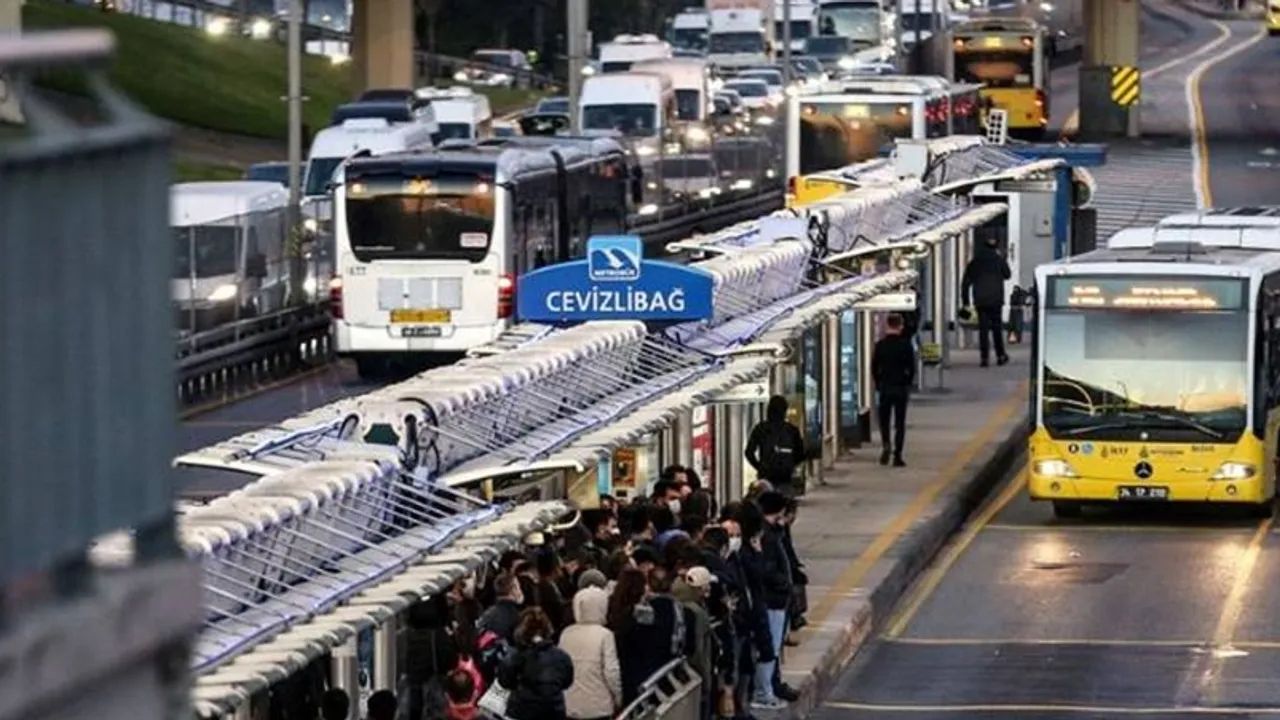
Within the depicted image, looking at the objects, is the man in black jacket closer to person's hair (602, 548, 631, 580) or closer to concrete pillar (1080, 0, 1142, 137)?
person's hair (602, 548, 631, 580)

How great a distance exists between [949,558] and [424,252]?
14.0 m

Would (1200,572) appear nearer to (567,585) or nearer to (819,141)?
(567,585)

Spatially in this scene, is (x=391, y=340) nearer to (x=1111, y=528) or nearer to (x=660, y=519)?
(x=1111, y=528)

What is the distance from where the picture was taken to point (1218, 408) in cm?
3200

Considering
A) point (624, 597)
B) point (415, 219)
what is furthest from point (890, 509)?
point (624, 597)

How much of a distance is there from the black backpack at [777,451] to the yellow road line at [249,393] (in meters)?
12.0

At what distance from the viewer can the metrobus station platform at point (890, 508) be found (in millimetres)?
24547

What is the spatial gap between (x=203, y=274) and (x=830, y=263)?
1008cm

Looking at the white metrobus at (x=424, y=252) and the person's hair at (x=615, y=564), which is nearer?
the person's hair at (x=615, y=564)

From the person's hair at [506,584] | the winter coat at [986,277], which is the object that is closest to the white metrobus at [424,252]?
the winter coat at [986,277]

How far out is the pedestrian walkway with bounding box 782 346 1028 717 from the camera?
24.6 meters

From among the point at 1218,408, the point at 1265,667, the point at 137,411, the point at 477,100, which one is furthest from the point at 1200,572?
the point at 477,100

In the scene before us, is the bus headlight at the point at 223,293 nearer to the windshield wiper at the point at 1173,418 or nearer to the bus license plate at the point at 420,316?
the bus license plate at the point at 420,316

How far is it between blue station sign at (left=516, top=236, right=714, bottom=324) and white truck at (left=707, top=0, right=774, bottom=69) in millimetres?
80956
